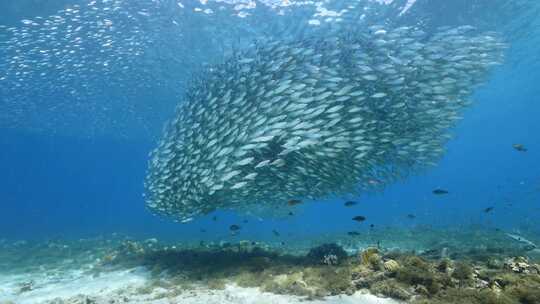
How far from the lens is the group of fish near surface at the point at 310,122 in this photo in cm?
1081

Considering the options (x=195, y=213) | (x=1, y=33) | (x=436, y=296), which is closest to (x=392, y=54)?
(x=195, y=213)

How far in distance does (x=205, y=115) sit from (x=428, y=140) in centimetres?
789

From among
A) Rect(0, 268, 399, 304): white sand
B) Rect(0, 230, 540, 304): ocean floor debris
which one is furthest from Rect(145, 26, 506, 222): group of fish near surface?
Rect(0, 268, 399, 304): white sand

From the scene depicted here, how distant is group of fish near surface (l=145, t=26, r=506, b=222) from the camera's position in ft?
35.5

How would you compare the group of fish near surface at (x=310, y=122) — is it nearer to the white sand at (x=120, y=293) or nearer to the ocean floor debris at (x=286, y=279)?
the ocean floor debris at (x=286, y=279)

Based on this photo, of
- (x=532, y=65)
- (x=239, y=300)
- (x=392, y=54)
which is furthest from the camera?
(x=532, y=65)

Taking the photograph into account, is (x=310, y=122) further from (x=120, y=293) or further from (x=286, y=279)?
(x=120, y=293)

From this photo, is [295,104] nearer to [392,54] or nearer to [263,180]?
[263,180]

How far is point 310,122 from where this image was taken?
1095 centimetres

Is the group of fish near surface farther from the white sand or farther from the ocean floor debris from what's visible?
the white sand

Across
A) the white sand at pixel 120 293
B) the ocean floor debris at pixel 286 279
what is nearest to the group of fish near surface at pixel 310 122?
the ocean floor debris at pixel 286 279

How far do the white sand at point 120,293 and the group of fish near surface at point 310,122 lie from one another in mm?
2722

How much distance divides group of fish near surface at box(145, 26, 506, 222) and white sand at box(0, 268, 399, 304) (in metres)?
2.72

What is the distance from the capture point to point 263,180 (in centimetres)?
1175
